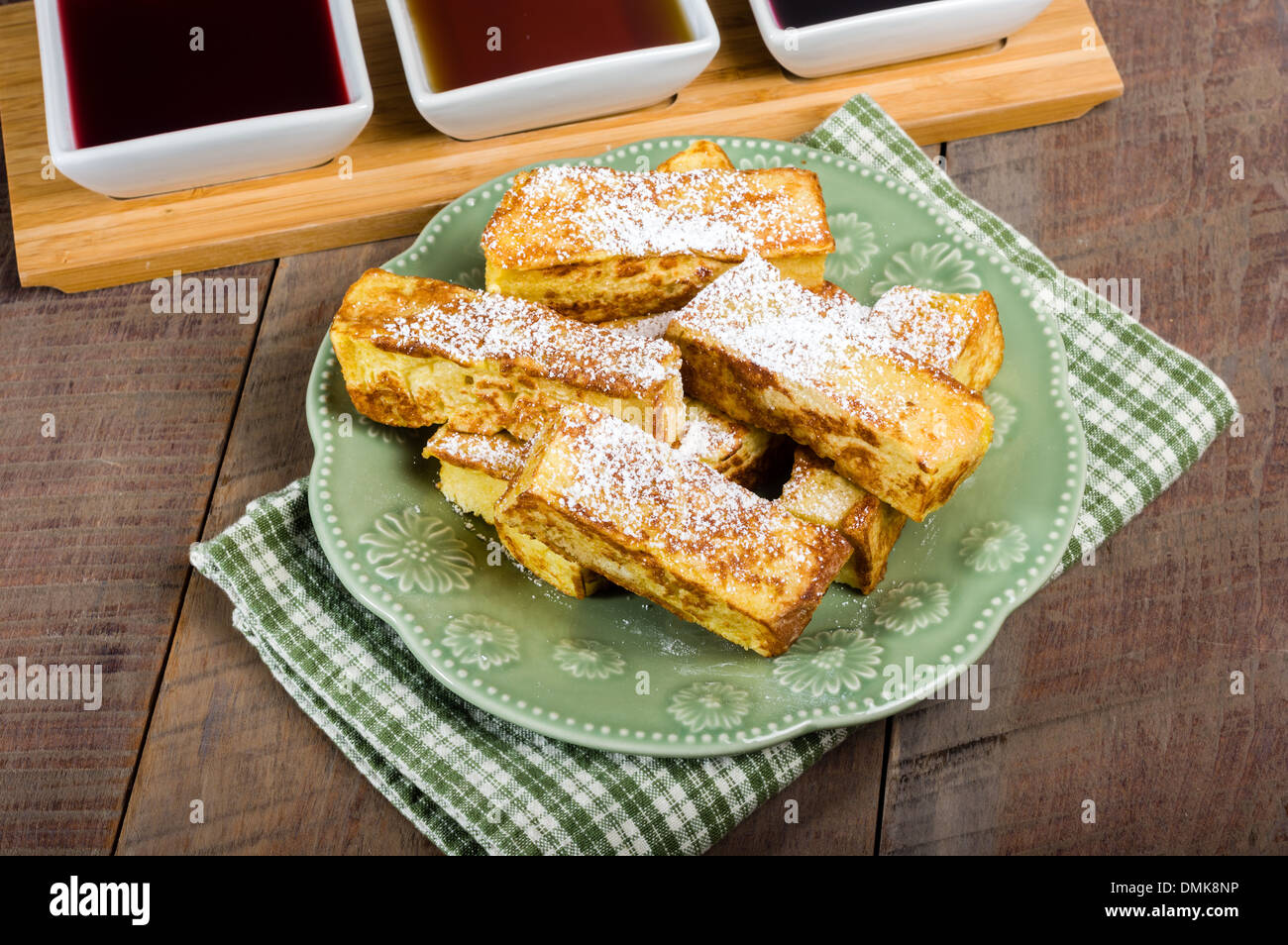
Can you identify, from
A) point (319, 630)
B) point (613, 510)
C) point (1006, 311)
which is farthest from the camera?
point (1006, 311)

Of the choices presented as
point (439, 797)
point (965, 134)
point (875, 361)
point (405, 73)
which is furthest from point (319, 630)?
point (965, 134)

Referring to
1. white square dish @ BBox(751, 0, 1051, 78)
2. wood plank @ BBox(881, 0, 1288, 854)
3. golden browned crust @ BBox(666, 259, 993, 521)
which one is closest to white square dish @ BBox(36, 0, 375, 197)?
white square dish @ BBox(751, 0, 1051, 78)

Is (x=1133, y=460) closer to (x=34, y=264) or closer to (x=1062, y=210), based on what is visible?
(x=1062, y=210)

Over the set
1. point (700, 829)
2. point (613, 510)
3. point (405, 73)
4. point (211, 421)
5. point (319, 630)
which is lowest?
point (700, 829)

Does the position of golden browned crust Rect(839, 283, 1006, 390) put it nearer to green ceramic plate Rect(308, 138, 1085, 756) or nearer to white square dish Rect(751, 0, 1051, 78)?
green ceramic plate Rect(308, 138, 1085, 756)

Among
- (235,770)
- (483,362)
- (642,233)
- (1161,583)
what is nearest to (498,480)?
(483,362)

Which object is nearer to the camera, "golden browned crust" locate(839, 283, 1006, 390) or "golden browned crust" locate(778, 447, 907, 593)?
"golden browned crust" locate(778, 447, 907, 593)

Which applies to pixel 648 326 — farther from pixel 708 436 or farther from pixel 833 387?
pixel 833 387
